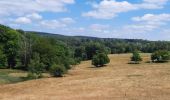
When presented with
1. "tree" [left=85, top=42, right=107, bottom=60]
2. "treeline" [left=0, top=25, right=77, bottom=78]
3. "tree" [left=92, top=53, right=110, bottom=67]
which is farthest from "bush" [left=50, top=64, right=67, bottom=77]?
"tree" [left=85, top=42, right=107, bottom=60]

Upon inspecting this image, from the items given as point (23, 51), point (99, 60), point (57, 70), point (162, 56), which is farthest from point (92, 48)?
point (57, 70)

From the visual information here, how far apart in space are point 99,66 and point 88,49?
4019 centimetres

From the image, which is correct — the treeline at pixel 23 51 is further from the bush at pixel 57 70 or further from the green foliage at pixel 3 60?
the bush at pixel 57 70

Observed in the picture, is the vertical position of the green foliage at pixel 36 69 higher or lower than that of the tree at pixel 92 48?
lower

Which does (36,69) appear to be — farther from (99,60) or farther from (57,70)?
(99,60)

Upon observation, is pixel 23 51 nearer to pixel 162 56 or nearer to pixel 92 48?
pixel 162 56

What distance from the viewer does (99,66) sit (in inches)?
4313

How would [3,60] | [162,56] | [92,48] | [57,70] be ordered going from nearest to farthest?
[57,70], [3,60], [162,56], [92,48]

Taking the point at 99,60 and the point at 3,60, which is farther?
the point at 99,60

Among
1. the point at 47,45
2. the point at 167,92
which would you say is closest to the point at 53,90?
the point at 167,92

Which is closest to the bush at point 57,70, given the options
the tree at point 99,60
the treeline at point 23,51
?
the treeline at point 23,51

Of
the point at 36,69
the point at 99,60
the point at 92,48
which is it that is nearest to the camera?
the point at 36,69

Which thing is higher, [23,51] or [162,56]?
[23,51]

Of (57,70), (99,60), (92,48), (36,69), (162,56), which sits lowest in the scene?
(57,70)
